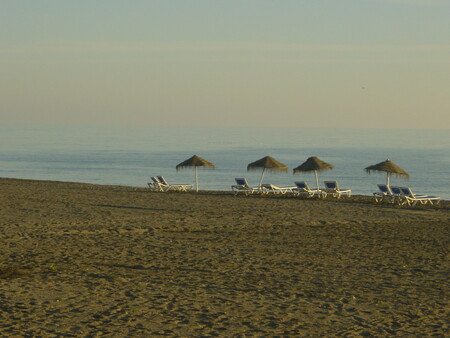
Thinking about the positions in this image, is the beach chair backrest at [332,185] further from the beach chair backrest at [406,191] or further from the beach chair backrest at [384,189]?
the beach chair backrest at [406,191]

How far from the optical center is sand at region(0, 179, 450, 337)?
615cm

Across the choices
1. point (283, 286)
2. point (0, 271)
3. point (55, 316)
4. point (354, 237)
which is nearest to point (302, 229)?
point (354, 237)

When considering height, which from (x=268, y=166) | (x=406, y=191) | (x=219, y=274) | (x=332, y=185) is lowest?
(x=219, y=274)

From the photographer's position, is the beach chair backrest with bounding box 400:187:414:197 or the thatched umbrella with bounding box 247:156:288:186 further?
the thatched umbrella with bounding box 247:156:288:186

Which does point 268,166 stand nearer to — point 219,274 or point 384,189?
point 384,189

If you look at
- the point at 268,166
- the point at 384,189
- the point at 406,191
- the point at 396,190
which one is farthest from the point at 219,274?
the point at 268,166

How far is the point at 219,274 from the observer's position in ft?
27.6

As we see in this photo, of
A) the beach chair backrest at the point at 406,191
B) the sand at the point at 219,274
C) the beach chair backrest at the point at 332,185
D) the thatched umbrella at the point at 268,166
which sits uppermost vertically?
the thatched umbrella at the point at 268,166

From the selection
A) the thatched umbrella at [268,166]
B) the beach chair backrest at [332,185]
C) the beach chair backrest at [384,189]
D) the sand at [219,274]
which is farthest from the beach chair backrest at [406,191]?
the thatched umbrella at [268,166]

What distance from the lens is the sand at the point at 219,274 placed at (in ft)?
20.2

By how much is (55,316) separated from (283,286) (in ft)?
8.78

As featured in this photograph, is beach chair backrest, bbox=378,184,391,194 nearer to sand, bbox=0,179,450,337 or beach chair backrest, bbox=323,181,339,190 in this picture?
beach chair backrest, bbox=323,181,339,190

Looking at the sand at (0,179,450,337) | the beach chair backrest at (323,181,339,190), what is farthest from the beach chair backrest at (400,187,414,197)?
the sand at (0,179,450,337)

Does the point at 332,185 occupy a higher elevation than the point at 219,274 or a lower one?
higher
